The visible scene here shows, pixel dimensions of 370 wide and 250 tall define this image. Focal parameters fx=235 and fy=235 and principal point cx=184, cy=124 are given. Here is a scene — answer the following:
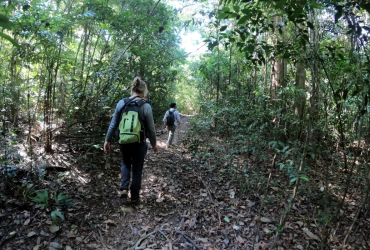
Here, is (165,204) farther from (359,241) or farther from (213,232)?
(359,241)

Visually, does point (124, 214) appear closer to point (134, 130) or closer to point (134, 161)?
point (134, 161)

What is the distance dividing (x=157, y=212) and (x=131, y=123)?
1503 mm

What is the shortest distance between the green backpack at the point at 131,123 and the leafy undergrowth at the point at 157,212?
1163mm

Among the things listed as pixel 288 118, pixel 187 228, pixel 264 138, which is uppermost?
pixel 288 118

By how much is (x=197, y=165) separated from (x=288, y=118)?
7.77ft

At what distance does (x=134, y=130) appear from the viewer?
3.62 m

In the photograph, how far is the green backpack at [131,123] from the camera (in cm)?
362

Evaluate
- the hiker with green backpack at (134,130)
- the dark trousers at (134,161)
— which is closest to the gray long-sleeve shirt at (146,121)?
the hiker with green backpack at (134,130)

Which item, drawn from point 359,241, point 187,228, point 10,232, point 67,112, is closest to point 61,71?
point 67,112

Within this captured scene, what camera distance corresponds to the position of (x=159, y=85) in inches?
415

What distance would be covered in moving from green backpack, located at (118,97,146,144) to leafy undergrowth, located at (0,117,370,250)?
3.81 feet

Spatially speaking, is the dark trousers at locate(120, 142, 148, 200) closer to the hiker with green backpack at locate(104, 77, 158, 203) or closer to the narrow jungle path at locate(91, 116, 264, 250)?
the hiker with green backpack at locate(104, 77, 158, 203)

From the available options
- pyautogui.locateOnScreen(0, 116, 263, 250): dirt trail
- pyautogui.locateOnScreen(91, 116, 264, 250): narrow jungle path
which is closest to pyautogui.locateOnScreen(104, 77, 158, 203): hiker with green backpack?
pyautogui.locateOnScreen(91, 116, 264, 250): narrow jungle path

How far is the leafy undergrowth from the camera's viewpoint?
3.05 meters
